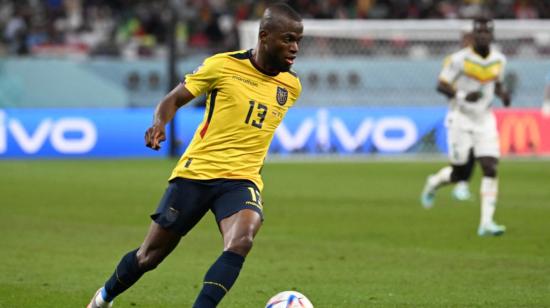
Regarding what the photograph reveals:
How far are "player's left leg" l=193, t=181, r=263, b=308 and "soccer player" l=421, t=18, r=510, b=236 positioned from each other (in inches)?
257

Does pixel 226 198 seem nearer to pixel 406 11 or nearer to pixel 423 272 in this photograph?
pixel 423 272

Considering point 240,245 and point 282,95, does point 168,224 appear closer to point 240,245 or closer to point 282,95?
point 240,245

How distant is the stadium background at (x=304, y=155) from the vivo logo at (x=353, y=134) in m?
0.03

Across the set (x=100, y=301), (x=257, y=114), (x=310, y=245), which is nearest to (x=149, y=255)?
(x=100, y=301)

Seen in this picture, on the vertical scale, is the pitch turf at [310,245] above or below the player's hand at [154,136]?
below

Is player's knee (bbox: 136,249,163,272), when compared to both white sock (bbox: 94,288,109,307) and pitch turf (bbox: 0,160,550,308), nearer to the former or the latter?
white sock (bbox: 94,288,109,307)

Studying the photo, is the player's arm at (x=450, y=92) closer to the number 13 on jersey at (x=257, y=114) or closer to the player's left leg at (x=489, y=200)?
the player's left leg at (x=489, y=200)

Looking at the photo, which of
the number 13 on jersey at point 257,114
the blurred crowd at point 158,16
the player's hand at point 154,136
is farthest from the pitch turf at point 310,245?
the blurred crowd at point 158,16

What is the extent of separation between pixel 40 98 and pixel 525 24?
1154cm

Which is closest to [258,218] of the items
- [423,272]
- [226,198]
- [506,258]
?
[226,198]

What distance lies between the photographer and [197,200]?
720cm

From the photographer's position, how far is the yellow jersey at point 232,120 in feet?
23.8

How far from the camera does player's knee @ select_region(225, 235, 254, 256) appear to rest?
6.80 meters

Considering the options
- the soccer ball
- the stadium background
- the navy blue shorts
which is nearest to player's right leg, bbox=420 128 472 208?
the stadium background
